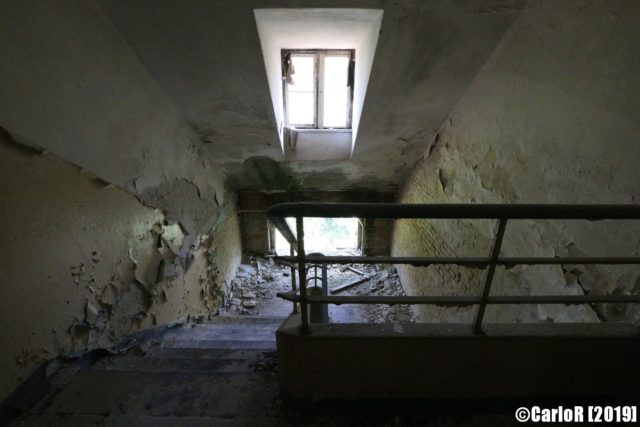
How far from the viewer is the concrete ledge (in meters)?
1.09

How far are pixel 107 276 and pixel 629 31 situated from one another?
3005 millimetres

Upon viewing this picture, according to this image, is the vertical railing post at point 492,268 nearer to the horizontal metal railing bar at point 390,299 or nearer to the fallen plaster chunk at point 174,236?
the horizontal metal railing bar at point 390,299

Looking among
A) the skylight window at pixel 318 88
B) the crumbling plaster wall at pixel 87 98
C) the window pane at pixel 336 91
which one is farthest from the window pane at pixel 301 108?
the crumbling plaster wall at pixel 87 98

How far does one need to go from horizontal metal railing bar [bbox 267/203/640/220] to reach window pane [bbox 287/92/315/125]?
3001 millimetres

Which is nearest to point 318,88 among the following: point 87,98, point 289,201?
point 87,98

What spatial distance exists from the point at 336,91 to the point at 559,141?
2.57 meters

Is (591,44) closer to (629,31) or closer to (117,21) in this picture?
(629,31)

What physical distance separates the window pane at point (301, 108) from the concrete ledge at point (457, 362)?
3.13 metres

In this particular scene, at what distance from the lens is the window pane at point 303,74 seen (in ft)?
11.4

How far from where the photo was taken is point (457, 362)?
1111 mm

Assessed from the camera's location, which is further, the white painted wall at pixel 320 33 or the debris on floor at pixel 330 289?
the debris on floor at pixel 330 289

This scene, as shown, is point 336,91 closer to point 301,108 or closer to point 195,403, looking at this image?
point 301,108

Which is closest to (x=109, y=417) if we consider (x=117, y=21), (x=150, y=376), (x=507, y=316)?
(x=150, y=376)

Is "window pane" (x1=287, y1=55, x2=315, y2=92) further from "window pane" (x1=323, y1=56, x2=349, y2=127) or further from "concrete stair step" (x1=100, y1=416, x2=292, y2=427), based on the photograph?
"concrete stair step" (x1=100, y1=416, x2=292, y2=427)
